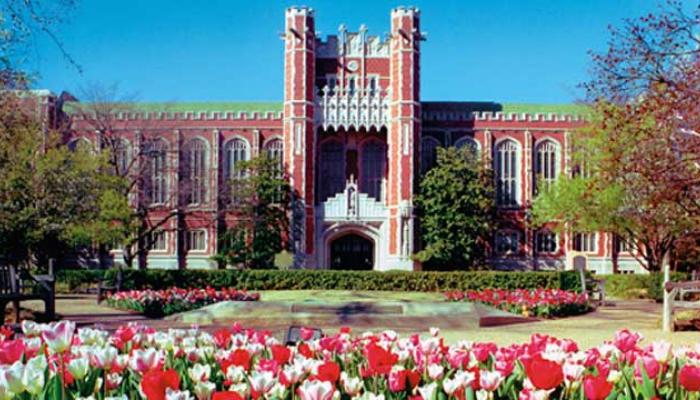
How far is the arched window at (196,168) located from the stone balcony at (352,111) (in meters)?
6.82

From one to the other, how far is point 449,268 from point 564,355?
118 feet

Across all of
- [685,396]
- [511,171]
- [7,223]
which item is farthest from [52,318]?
[511,171]

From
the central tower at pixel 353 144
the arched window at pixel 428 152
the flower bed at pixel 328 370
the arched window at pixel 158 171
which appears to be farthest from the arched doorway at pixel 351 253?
the flower bed at pixel 328 370

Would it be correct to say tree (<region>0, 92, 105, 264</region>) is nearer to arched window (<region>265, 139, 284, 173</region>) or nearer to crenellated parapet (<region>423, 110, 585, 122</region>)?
arched window (<region>265, 139, 284, 173</region>)

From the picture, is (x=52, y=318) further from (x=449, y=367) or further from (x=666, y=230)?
(x=666, y=230)

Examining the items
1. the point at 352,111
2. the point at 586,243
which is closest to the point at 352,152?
the point at 352,111

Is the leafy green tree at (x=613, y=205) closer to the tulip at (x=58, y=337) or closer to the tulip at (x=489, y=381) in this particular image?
the tulip at (x=489, y=381)

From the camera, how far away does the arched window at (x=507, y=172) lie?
143 ft

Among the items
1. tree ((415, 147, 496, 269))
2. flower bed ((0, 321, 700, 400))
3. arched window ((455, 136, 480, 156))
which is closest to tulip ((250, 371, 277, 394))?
flower bed ((0, 321, 700, 400))

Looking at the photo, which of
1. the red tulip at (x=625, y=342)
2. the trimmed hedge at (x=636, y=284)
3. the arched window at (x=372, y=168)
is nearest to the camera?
the red tulip at (x=625, y=342)

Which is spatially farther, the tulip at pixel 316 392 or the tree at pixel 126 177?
the tree at pixel 126 177

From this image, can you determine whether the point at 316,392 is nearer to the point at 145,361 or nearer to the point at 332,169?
the point at 145,361

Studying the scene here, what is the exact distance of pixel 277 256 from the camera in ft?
119

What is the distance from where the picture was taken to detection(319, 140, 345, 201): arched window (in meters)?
43.1
